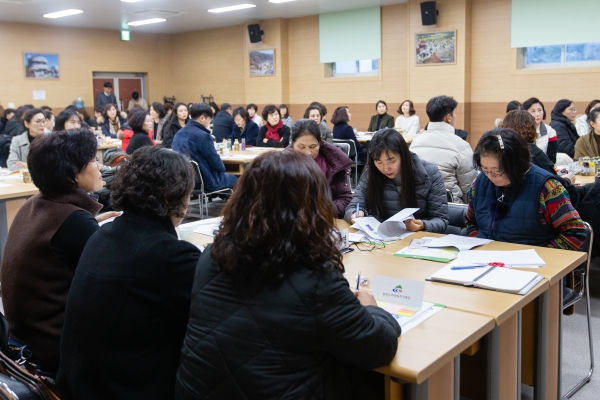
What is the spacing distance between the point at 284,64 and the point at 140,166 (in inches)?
460

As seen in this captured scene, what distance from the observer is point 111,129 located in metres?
10.9

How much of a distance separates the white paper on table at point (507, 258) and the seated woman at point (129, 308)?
122 cm

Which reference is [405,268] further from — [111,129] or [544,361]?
[111,129]

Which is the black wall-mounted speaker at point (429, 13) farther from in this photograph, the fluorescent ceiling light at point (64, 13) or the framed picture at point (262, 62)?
the fluorescent ceiling light at point (64, 13)

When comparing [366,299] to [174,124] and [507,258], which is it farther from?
[174,124]

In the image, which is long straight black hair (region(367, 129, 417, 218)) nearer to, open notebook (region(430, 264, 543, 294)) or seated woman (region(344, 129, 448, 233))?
seated woman (region(344, 129, 448, 233))

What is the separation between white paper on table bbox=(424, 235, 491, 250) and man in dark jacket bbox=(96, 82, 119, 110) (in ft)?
42.2

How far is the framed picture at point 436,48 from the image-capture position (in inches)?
419

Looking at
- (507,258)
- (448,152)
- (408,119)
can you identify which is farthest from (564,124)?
(507,258)

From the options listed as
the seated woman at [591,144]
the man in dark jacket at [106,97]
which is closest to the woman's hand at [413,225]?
the seated woman at [591,144]

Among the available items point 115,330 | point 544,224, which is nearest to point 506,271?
point 544,224

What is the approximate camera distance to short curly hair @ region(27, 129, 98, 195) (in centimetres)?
233

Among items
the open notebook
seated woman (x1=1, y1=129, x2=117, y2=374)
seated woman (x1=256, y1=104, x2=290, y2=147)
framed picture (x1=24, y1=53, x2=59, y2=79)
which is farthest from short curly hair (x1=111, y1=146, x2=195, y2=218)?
framed picture (x1=24, y1=53, x2=59, y2=79)

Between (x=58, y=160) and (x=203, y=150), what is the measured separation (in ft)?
11.8
